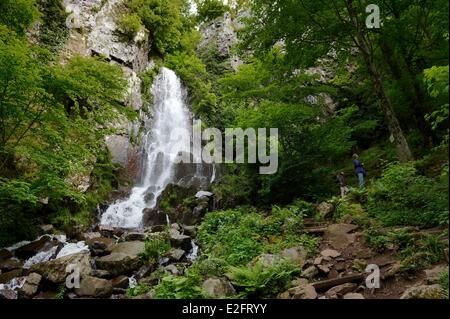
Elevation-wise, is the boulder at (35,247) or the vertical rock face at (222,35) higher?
the vertical rock face at (222,35)

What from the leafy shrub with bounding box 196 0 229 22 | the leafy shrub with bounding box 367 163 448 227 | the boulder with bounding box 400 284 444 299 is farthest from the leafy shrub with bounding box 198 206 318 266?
the leafy shrub with bounding box 196 0 229 22

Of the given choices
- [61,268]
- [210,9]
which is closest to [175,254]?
[61,268]

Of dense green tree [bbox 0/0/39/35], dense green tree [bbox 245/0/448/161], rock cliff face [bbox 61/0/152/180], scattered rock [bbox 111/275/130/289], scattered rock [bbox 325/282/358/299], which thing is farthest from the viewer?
rock cliff face [bbox 61/0/152/180]

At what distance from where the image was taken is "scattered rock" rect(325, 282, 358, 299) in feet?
17.3

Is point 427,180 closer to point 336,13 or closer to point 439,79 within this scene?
point 439,79

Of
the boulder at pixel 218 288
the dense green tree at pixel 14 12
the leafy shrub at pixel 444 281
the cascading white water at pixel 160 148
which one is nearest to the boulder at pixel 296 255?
the boulder at pixel 218 288

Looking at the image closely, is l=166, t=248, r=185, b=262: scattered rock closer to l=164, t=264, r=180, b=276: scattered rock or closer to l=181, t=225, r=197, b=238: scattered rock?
l=164, t=264, r=180, b=276: scattered rock

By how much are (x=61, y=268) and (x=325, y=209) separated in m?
7.00

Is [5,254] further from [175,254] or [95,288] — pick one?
[175,254]

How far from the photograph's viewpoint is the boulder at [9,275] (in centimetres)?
912

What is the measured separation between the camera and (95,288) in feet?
26.9

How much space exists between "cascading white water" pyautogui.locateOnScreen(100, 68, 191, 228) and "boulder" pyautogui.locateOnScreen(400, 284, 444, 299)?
12.2 metres

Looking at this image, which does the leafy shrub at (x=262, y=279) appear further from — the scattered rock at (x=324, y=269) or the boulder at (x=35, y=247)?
the boulder at (x=35, y=247)

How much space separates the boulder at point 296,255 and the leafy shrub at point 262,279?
1.66ft
